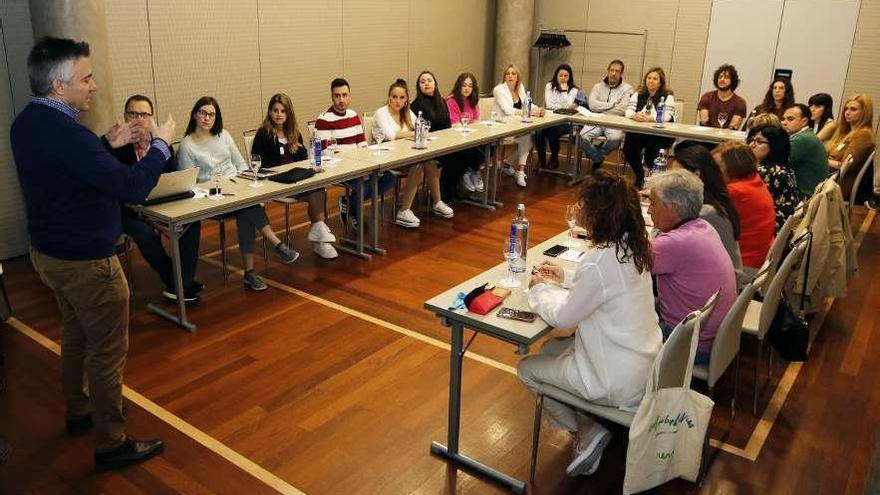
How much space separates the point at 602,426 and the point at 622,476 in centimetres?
28

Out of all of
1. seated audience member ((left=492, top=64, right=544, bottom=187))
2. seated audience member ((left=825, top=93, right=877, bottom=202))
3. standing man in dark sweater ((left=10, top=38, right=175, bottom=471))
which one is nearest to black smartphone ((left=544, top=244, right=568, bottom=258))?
standing man in dark sweater ((left=10, top=38, right=175, bottom=471))

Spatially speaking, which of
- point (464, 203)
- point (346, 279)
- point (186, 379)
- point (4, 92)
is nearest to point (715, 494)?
point (186, 379)

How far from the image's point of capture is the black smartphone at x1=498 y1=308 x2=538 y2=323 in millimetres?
2820

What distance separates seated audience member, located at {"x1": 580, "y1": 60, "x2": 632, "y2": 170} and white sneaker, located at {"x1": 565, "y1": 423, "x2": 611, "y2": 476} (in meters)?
5.33

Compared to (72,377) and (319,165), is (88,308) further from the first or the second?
(319,165)

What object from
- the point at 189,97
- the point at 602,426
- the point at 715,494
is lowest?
the point at 715,494

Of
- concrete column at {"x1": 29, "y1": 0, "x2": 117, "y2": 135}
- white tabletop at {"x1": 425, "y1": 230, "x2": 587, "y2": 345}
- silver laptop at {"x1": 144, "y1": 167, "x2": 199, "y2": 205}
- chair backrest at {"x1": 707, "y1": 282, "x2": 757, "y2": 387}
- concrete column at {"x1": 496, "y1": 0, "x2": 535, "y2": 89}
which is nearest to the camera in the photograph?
white tabletop at {"x1": 425, "y1": 230, "x2": 587, "y2": 345}

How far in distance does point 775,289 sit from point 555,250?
1047mm

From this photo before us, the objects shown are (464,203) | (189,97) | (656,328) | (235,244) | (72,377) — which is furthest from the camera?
(464,203)

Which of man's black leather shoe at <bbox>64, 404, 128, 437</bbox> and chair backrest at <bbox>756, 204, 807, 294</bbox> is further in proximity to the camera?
chair backrest at <bbox>756, 204, 807, 294</bbox>

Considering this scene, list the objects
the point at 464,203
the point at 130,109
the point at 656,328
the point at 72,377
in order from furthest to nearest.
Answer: the point at 464,203, the point at 130,109, the point at 72,377, the point at 656,328

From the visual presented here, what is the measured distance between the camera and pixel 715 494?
2.96m

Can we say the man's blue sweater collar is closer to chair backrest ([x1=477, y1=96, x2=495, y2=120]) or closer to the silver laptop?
the silver laptop

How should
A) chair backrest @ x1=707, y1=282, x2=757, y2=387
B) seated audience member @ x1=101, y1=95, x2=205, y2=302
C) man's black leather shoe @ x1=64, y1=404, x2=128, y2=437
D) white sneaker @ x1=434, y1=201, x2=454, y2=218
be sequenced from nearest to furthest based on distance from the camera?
chair backrest @ x1=707, y1=282, x2=757, y2=387, man's black leather shoe @ x1=64, y1=404, x2=128, y2=437, seated audience member @ x1=101, y1=95, x2=205, y2=302, white sneaker @ x1=434, y1=201, x2=454, y2=218
